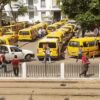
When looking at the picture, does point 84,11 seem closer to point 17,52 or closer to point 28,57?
point 28,57

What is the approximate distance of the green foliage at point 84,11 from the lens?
3747cm

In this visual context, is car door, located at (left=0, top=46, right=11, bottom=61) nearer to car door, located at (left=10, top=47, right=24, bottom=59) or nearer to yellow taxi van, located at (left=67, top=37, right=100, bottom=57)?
car door, located at (left=10, top=47, right=24, bottom=59)

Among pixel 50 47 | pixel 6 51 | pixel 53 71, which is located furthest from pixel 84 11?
pixel 53 71

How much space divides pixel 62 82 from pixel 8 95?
415 centimetres

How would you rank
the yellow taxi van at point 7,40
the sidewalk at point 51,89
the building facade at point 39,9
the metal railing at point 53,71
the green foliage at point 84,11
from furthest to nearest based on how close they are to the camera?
the building facade at point 39,9 → the yellow taxi van at point 7,40 → the green foliage at point 84,11 → the metal railing at point 53,71 → the sidewalk at point 51,89

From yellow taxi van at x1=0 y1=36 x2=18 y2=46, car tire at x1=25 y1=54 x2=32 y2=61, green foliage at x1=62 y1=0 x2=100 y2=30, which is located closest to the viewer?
car tire at x1=25 y1=54 x2=32 y2=61

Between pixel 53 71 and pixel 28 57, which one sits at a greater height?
pixel 53 71

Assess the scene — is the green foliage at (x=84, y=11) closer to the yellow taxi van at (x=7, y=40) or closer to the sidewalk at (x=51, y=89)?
the yellow taxi van at (x=7, y=40)

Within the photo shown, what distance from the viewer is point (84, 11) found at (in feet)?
129

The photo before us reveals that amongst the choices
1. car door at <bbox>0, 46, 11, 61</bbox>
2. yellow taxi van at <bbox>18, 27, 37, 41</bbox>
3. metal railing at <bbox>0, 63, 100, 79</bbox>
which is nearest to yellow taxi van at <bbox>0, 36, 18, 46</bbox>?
car door at <bbox>0, 46, 11, 61</bbox>

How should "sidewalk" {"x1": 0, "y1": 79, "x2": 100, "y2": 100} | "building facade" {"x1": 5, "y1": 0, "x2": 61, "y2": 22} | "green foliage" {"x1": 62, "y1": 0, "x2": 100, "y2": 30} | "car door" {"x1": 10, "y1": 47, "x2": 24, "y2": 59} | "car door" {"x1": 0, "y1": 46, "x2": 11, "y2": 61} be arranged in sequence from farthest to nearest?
"building facade" {"x1": 5, "y1": 0, "x2": 61, "y2": 22} < "green foliage" {"x1": 62, "y1": 0, "x2": 100, "y2": 30} < "car door" {"x1": 10, "y1": 47, "x2": 24, "y2": 59} < "car door" {"x1": 0, "y1": 46, "x2": 11, "y2": 61} < "sidewalk" {"x1": 0, "y1": 79, "x2": 100, "y2": 100}

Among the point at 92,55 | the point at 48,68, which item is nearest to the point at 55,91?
the point at 48,68

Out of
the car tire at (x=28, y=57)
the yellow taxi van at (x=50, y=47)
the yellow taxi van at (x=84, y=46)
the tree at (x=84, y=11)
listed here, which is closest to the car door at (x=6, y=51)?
the car tire at (x=28, y=57)

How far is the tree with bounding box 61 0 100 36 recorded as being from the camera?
37481 mm
